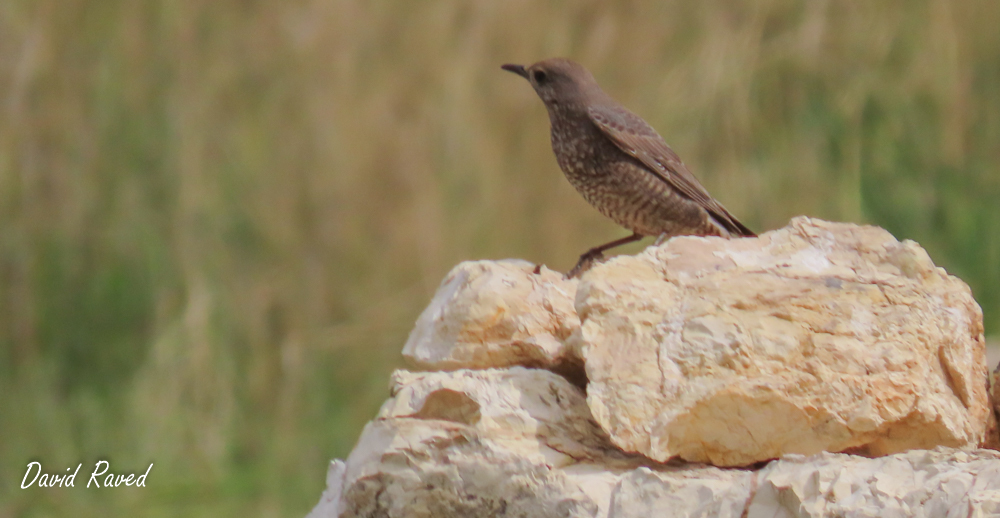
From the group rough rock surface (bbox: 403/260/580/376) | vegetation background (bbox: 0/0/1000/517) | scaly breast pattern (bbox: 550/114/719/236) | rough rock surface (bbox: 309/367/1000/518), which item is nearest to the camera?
rough rock surface (bbox: 309/367/1000/518)

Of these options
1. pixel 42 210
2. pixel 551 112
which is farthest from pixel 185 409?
pixel 551 112

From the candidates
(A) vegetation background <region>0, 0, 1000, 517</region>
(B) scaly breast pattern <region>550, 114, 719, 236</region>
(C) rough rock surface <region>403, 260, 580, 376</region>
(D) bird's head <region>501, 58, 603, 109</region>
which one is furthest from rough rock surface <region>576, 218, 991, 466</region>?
(A) vegetation background <region>0, 0, 1000, 517</region>

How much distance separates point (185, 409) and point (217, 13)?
2.13 meters

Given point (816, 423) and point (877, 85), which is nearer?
point (816, 423)

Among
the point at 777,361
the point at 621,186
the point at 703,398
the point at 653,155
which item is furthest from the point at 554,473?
the point at 653,155

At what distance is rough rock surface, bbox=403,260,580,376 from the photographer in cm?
255

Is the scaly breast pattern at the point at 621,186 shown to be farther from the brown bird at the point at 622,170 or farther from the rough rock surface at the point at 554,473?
the rough rock surface at the point at 554,473

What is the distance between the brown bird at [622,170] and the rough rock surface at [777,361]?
141cm

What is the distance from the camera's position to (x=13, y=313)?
5402 millimetres

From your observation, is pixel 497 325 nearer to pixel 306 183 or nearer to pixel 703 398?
pixel 703 398

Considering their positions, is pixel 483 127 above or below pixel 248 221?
above

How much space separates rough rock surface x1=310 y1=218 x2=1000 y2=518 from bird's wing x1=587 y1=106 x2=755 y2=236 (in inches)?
53.5

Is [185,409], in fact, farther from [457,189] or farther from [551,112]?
[551,112]

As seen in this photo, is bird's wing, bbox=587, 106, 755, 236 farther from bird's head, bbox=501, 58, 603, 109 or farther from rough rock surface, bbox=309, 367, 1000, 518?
rough rock surface, bbox=309, 367, 1000, 518
